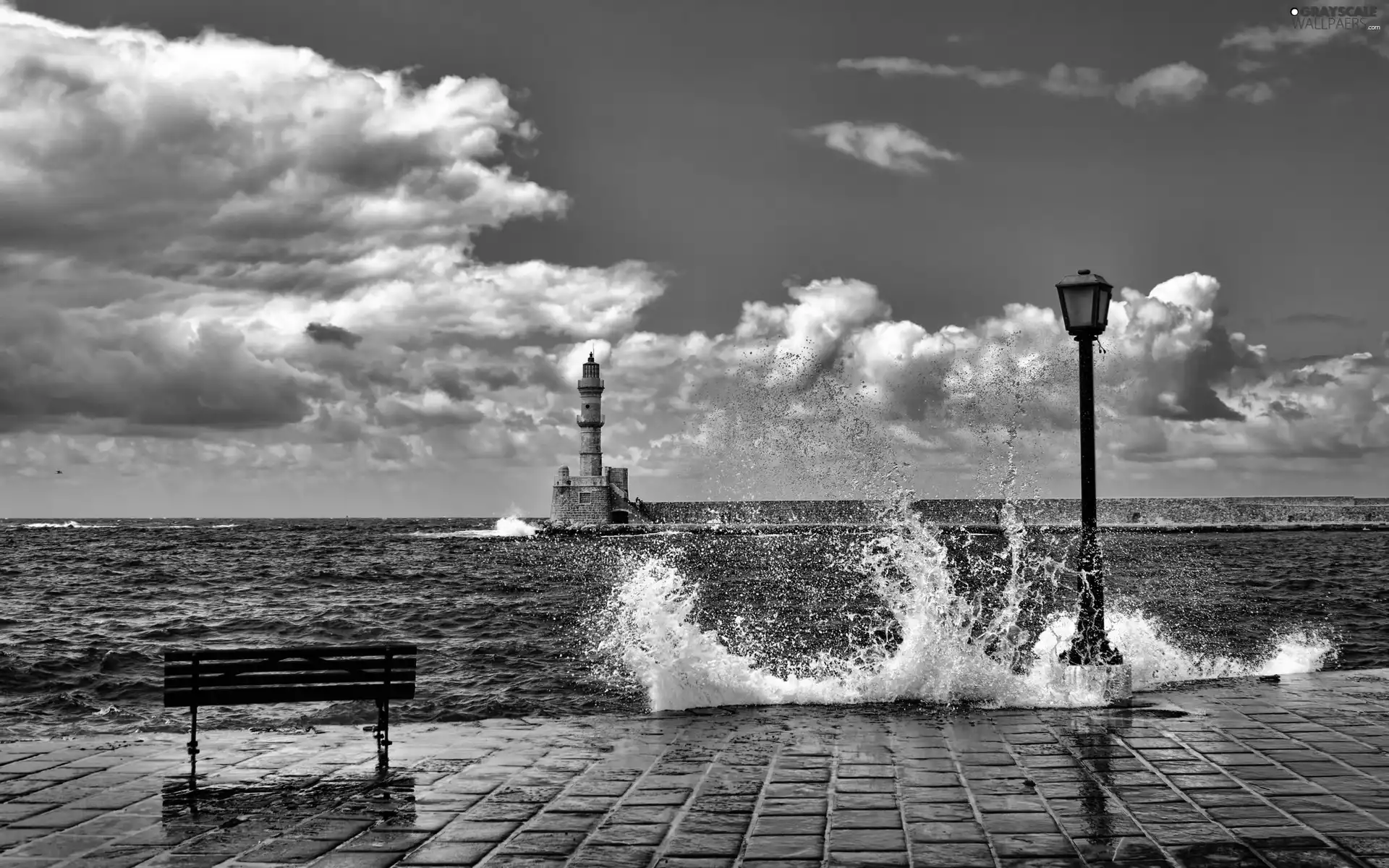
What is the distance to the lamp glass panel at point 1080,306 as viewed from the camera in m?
10.1

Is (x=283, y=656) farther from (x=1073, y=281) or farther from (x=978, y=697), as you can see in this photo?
(x=1073, y=281)

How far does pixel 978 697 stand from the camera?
1049 centimetres

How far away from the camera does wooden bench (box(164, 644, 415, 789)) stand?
7980 millimetres

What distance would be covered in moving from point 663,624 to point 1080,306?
503cm

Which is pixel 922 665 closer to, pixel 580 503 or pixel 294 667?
pixel 294 667

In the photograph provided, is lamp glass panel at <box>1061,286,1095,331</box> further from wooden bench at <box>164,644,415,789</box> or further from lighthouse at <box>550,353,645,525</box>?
lighthouse at <box>550,353,645,525</box>

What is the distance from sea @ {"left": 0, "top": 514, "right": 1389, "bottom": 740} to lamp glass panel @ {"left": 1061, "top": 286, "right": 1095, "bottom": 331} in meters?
2.76

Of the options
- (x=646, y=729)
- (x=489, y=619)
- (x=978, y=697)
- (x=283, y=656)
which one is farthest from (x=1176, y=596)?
(x=283, y=656)

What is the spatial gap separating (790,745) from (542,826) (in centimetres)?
265

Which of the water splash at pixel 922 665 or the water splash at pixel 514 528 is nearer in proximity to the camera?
the water splash at pixel 922 665

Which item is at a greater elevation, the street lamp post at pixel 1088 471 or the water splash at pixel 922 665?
the street lamp post at pixel 1088 471

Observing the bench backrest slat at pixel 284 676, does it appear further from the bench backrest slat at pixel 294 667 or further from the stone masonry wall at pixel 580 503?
the stone masonry wall at pixel 580 503

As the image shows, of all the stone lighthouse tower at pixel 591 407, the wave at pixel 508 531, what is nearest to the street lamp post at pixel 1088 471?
the stone lighthouse tower at pixel 591 407

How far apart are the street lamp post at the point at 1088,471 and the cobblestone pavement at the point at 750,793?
748 millimetres
